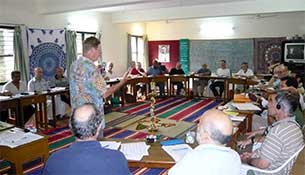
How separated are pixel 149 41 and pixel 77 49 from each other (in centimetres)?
381

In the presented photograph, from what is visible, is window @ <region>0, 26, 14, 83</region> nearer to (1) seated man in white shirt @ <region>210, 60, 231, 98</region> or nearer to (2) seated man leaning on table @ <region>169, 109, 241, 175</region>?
(1) seated man in white shirt @ <region>210, 60, 231, 98</region>

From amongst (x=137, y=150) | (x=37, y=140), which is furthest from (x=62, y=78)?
(x=137, y=150)

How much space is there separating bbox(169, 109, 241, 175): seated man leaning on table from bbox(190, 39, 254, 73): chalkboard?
9022mm

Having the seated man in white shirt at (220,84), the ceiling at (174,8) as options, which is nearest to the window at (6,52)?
the ceiling at (174,8)

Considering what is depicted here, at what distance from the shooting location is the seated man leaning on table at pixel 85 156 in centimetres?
145

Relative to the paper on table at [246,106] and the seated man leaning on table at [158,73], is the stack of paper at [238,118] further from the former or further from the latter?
the seated man leaning on table at [158,73]

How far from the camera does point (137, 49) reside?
11266mm

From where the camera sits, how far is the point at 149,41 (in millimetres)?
11750

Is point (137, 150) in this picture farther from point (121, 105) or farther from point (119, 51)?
point (119, 51)

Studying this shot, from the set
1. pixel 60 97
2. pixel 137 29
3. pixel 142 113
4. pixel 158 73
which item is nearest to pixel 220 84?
pixel 158 73

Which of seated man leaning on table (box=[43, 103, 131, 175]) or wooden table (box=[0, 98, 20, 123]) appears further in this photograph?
wooden table (box=[0, 98, 20, 123])

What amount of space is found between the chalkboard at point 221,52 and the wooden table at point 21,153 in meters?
8.22

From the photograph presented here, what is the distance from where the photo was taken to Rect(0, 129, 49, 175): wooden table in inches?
120

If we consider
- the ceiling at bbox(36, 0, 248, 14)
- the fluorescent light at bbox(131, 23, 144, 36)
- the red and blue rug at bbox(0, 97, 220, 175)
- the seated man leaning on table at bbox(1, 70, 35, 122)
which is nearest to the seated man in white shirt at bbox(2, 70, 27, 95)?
the seated man leaning on table at bbox(1, 70, 35, 122)
